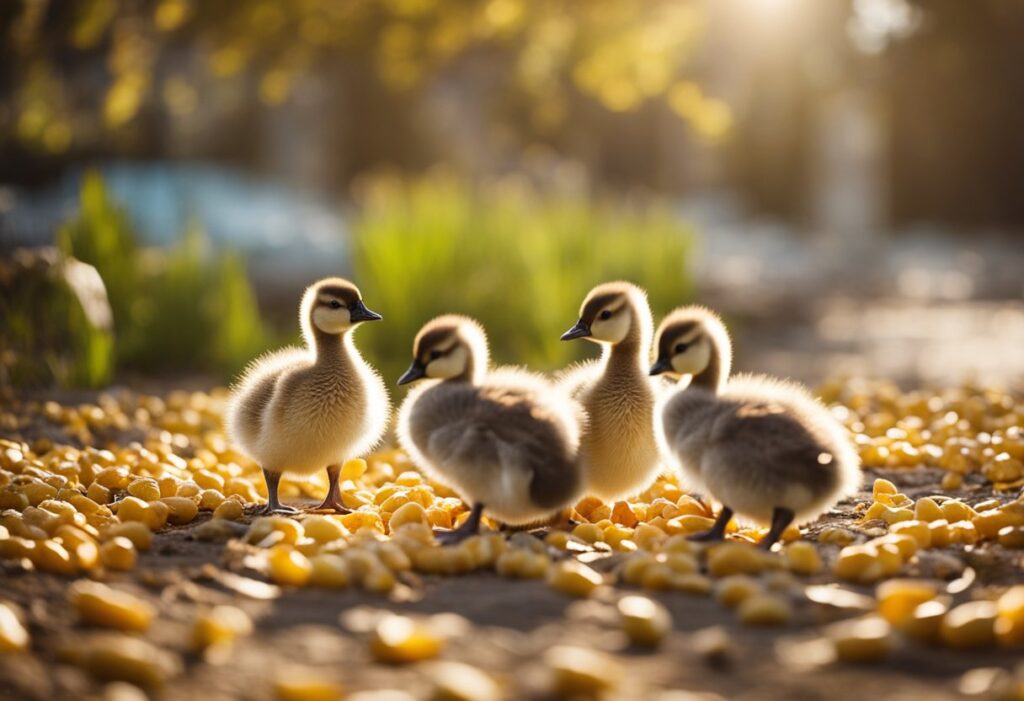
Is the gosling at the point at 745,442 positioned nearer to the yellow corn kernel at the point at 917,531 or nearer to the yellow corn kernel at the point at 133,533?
the yellow corn kernel at the point at 917,531

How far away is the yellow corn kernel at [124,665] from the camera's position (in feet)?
8.32

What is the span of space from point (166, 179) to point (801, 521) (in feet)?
63.7

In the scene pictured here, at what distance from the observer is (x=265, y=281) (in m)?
14.1

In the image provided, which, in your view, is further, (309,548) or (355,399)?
(355,399)

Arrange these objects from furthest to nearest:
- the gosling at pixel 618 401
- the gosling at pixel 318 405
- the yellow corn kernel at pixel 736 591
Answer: the gosling at pixel 318 405 < the gosling at pixel 618 401 < the yellow corn kernel at pixel 736 591

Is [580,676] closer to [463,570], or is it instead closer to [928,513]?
[463,570]

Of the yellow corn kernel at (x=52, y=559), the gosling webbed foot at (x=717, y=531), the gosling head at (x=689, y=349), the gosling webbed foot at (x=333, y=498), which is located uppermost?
the gosling head at (x=689, y=349)

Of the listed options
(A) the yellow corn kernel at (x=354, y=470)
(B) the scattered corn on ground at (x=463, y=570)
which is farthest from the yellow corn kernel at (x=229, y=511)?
(A) the yellow corn kernel at (x=354, y=470)

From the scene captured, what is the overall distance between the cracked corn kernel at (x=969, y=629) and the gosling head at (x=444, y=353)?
178 cm

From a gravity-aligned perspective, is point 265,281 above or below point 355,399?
above

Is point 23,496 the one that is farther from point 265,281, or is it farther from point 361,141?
point 361,141

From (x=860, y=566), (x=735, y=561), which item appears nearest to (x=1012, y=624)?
(x=860, y=566)

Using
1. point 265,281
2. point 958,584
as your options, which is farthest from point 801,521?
point 265,281

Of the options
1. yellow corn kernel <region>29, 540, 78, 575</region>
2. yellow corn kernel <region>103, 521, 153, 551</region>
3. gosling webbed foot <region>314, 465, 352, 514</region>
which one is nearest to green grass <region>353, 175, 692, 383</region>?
gosling webbed foot <region>314, 465, 352, 514</region>
